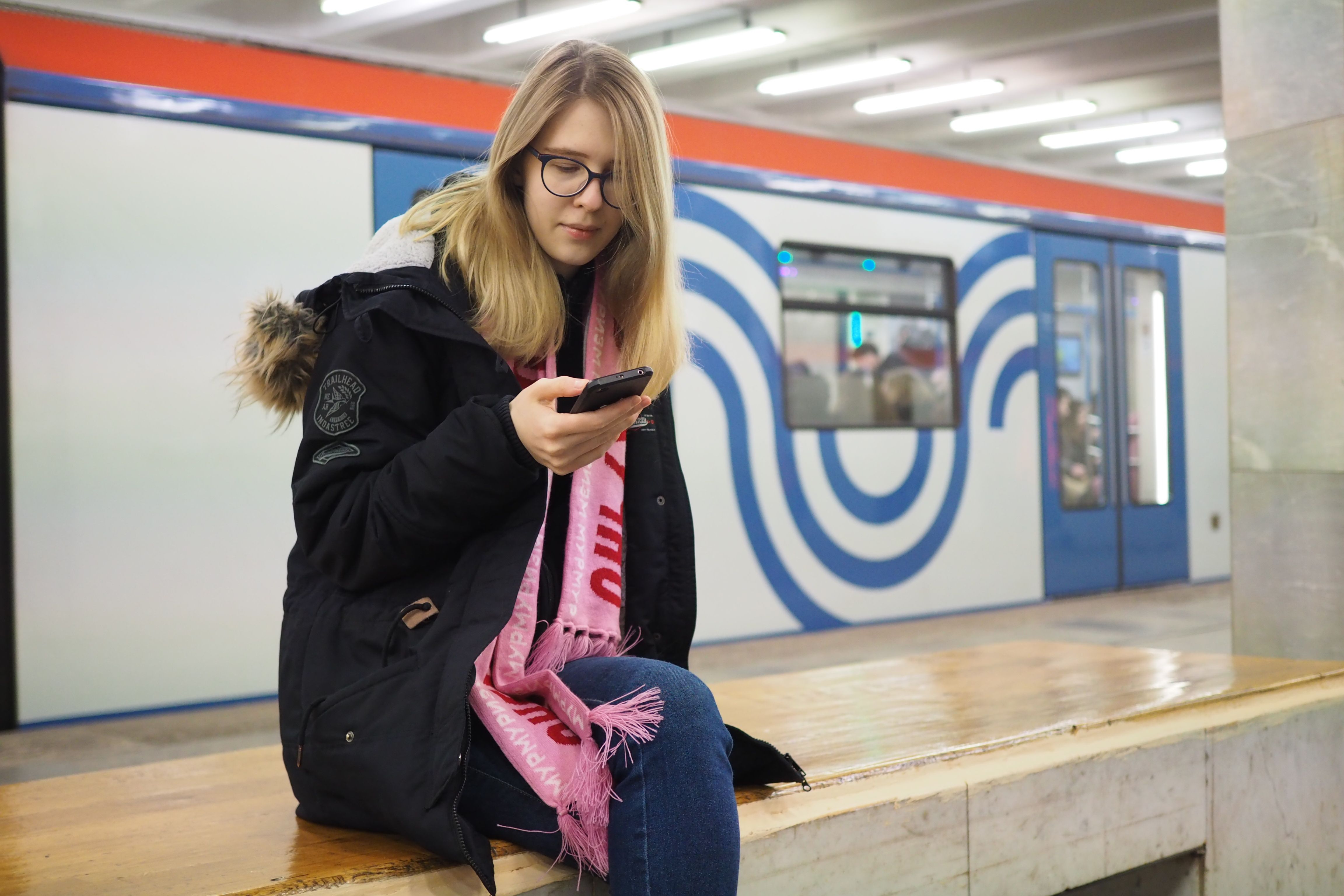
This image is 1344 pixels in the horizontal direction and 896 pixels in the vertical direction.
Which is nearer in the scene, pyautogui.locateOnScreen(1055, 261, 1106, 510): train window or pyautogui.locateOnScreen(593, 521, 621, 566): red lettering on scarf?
pyautogui.locateOnScreen(593, 521, 621, 566): red lettering on scarf

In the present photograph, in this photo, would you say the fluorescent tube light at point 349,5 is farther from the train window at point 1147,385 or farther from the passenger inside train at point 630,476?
the train window at point 1147,385

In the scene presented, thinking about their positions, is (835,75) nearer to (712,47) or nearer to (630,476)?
(712,47)

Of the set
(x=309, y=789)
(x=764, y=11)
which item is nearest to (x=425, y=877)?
(x=309, y=789)

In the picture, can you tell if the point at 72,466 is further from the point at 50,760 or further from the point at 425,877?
the point at 425,877

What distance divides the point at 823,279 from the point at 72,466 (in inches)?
142

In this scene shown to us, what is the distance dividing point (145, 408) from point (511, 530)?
3.27 m

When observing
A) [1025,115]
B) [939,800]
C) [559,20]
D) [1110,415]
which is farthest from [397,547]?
[1025,115]

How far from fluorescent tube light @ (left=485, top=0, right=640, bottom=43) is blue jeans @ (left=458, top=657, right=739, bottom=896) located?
27.4ft

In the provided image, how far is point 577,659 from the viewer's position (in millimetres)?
1620

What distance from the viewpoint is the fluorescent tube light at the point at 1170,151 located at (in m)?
14.4

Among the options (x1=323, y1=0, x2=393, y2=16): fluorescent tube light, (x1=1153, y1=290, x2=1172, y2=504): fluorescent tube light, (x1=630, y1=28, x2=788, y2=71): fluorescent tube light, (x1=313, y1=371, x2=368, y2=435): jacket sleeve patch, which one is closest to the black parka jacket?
(x1=313, y1=371, x2=368, y2=435): jacket sleeve patch

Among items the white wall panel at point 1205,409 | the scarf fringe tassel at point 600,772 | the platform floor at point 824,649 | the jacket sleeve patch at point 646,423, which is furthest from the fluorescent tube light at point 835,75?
the scarf fringe tassel at point 600,772

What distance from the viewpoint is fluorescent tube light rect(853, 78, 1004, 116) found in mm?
11602

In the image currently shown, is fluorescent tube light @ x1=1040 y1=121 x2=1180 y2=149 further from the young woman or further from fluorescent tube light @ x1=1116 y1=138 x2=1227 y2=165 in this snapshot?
the young woman
